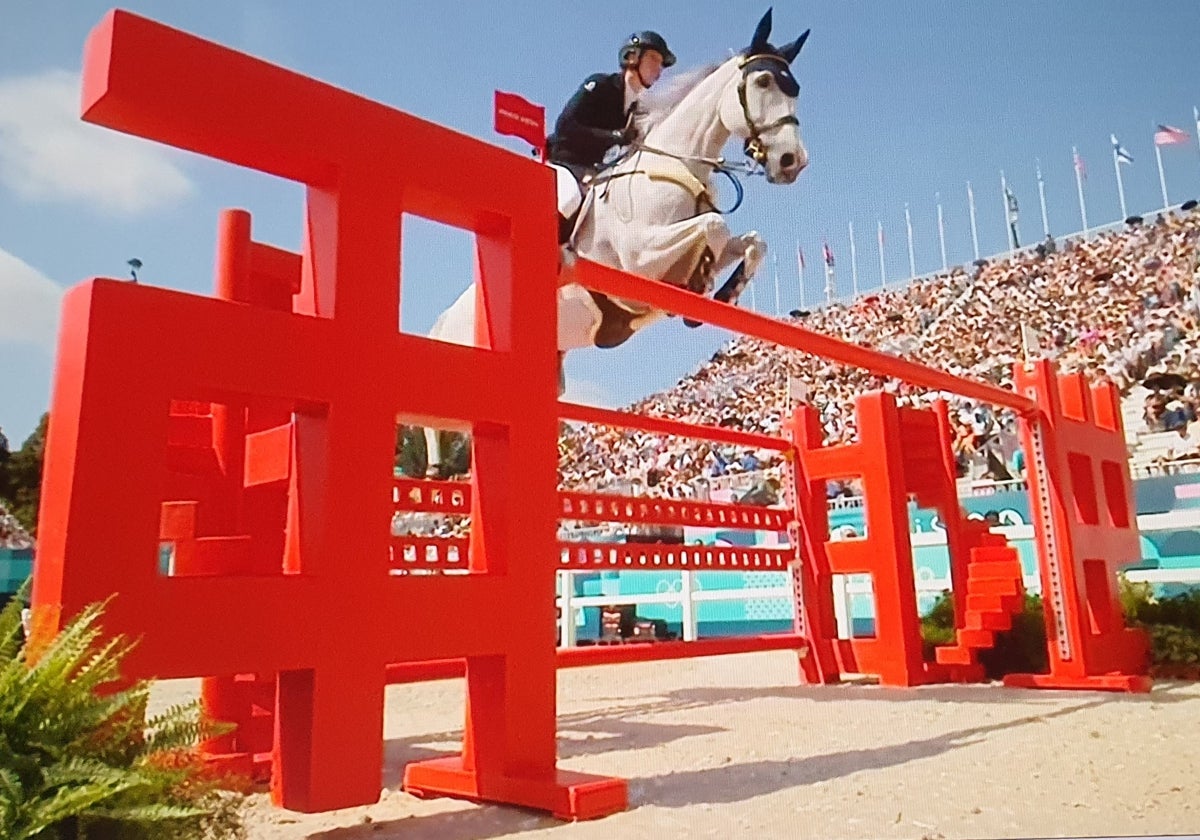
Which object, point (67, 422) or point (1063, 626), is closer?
point (67, 422)

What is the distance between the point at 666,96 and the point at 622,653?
6.71 feet

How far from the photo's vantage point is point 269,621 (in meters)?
1.22

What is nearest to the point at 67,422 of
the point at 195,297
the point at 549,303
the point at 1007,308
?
the point at 195,297

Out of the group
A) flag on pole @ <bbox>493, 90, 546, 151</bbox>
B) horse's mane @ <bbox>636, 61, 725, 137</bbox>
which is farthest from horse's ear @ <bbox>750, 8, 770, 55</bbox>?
flag on pole @ <bbox>493, 90, 546, 151</bbox>

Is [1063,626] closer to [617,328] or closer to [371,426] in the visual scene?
[617,328]

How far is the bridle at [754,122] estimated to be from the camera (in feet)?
9.98

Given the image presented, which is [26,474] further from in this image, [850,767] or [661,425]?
[661,425]

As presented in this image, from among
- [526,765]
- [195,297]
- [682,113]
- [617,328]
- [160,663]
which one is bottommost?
[526,765]

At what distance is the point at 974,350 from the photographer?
7.43 metres

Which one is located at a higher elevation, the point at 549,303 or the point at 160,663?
the point at 549,303

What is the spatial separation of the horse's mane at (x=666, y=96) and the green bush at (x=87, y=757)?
Answer: 2750 millimetres

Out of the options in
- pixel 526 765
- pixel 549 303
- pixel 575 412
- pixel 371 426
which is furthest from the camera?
pixel 575 412

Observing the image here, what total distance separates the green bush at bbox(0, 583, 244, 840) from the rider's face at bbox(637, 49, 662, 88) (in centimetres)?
282

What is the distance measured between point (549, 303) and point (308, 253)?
1.39ft
